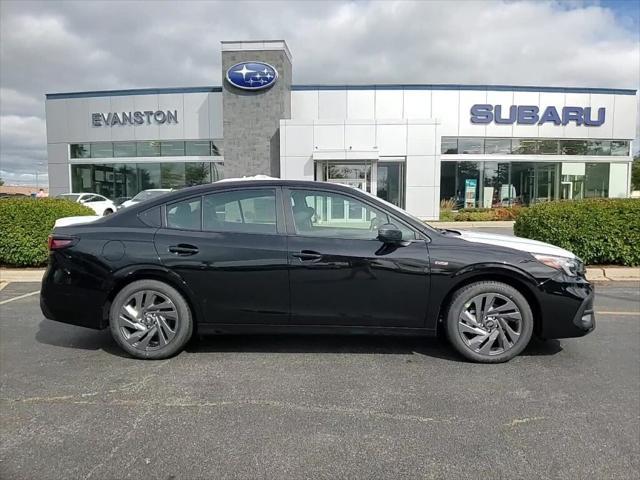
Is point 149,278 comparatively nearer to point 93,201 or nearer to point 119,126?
point 93,201

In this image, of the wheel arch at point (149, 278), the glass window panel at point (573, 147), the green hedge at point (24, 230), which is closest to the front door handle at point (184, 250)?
the wheel arch at point (149, 278)

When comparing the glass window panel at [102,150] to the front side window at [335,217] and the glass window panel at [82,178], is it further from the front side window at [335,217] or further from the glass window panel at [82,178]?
the front side window at [335,217]

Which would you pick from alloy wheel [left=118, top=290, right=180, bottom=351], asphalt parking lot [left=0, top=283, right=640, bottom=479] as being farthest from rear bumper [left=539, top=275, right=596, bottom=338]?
alloy wheel [left=118, top=290, right=180, bottom=351]

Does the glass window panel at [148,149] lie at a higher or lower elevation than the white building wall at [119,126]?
lower

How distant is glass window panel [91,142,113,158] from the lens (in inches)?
1083

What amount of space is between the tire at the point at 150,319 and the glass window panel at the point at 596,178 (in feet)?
92.9

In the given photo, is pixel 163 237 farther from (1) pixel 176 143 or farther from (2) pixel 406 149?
(1) pixel 176 143

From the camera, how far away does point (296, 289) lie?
3.96 metres

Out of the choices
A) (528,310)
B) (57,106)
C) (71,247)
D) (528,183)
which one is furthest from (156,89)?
(528,310)

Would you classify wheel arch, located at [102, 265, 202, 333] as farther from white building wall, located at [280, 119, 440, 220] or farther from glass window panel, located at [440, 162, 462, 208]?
glass window panel, located at [440, 162, 462, 208]

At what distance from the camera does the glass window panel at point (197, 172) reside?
2631 centimetres

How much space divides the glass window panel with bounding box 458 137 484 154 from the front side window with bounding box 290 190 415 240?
918 inches

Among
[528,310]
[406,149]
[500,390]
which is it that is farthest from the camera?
[406,149]

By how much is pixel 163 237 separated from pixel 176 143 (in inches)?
958
